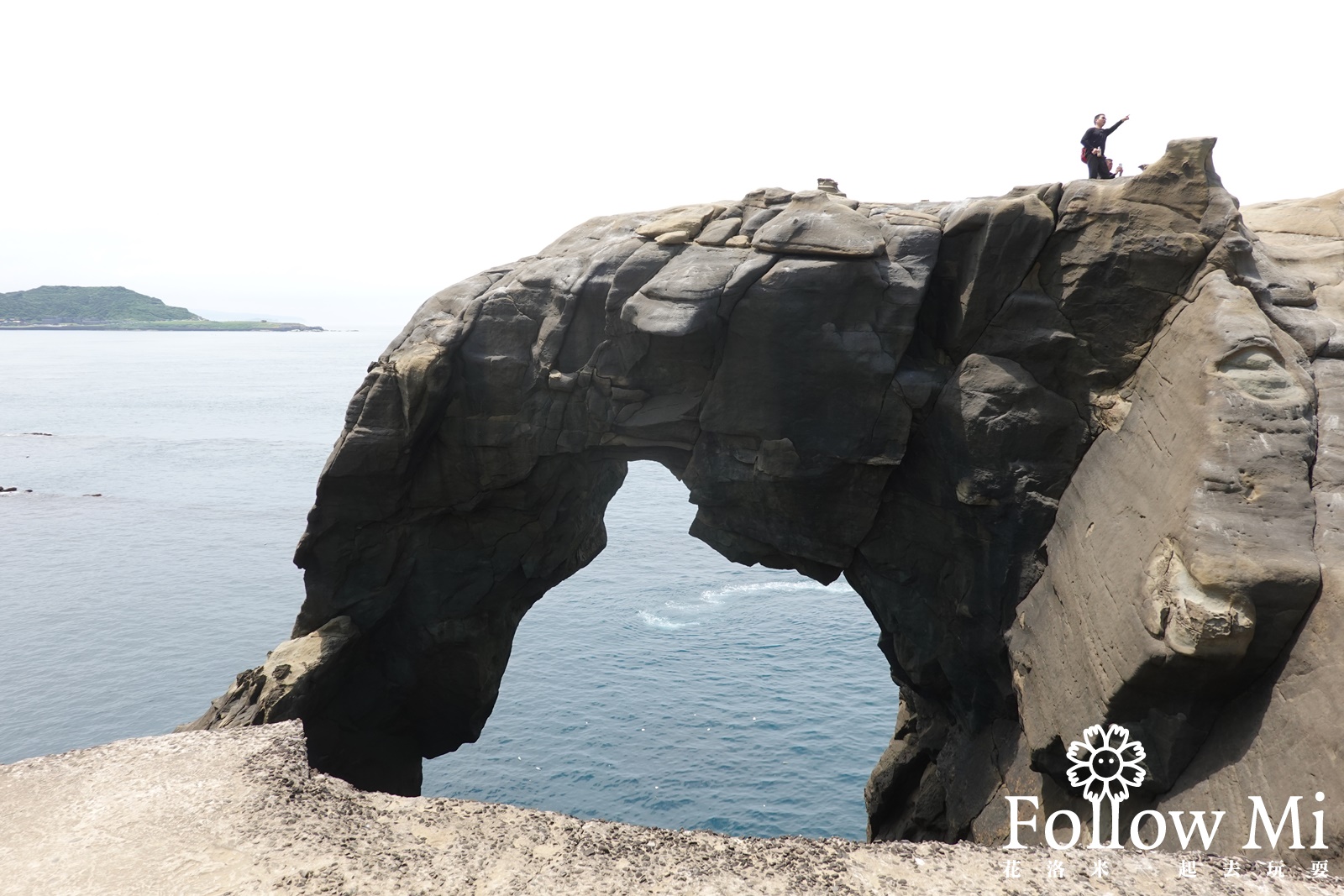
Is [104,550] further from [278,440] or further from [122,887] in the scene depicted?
[122,887]

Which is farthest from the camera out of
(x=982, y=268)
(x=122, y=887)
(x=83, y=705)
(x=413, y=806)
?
(x=83, y=705)

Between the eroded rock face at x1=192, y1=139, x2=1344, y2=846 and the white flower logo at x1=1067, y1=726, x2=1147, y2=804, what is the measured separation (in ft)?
0.87

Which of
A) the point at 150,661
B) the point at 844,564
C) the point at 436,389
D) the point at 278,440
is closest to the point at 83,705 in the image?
the point at 150,661

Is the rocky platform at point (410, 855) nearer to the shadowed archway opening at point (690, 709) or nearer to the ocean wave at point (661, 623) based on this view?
the shadowed archway opening at point (690, 709)

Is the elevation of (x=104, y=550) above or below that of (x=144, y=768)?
below

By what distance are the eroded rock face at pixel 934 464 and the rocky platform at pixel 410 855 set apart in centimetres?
484

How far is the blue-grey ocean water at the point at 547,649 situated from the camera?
28.9 meters

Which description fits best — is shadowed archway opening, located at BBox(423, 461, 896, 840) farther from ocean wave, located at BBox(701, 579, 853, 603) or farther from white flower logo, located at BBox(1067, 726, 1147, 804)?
white flower logo, located at BBox(1067, 726, 1147, 804)

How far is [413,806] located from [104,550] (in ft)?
173

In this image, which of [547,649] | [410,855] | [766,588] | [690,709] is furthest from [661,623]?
[410,855]

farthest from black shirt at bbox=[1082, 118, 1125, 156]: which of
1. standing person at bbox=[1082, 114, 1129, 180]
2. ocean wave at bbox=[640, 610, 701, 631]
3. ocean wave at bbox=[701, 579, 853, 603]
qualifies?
ocean wave at bbox=[701, 579, 853, 603]

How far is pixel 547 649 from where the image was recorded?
134 ft

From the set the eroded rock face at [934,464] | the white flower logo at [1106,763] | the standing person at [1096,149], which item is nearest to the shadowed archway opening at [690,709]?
the eroded rock face at [934,464]

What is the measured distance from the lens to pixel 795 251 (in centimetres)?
1664
